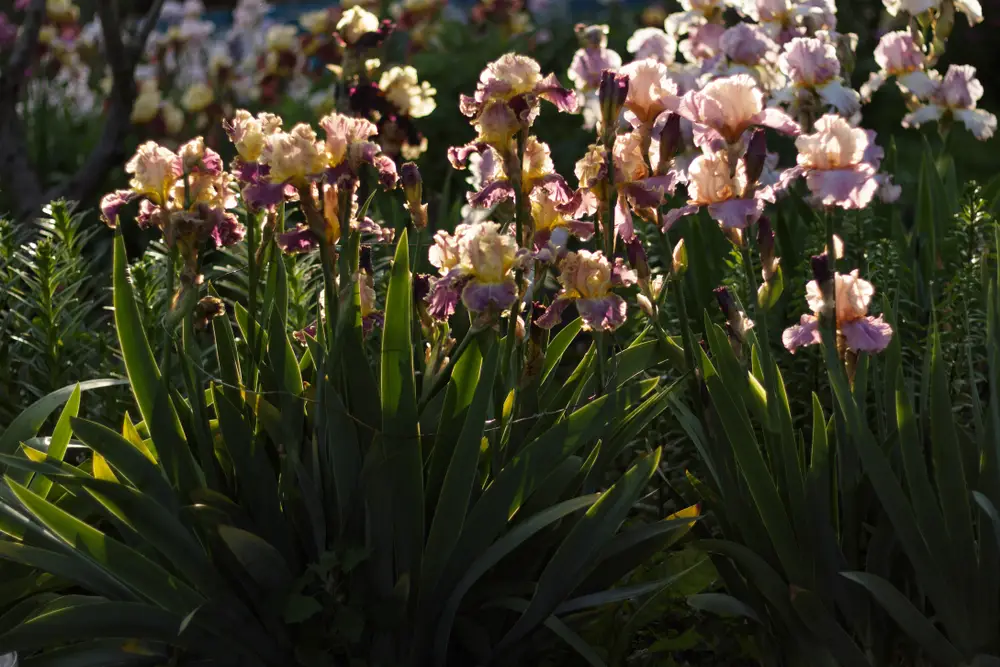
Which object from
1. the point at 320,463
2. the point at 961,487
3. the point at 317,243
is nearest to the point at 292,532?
the point at 320,463

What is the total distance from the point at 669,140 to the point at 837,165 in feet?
0.92

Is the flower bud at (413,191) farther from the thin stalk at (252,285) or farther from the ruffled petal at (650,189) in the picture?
the ruffled petal at (650,189)

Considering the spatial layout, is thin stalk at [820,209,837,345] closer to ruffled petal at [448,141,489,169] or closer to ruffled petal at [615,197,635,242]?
ruffled petal at [615,197,635,242]

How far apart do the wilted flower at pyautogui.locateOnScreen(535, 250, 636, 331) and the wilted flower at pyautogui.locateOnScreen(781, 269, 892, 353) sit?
0.31 metres

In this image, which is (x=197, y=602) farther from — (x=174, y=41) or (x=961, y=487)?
(x=174, y=41)

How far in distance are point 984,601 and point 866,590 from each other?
184 mm

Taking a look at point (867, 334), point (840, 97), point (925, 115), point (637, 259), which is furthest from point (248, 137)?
point (925, 115)

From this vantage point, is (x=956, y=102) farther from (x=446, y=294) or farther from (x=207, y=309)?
(x=207, y=309)

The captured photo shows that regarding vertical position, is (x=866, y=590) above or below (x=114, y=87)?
below

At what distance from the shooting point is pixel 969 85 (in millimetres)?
3232

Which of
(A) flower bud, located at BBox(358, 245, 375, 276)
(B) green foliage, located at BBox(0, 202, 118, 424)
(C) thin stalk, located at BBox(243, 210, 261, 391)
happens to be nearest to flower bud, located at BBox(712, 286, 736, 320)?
(A) flower bud, located at BBox(358, 245, 375, 276)

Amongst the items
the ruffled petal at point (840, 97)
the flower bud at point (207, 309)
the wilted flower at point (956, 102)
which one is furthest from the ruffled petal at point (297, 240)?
the wilted flower at point (956, 102)

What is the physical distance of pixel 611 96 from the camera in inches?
71.4

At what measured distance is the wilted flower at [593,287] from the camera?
1.79 meters
